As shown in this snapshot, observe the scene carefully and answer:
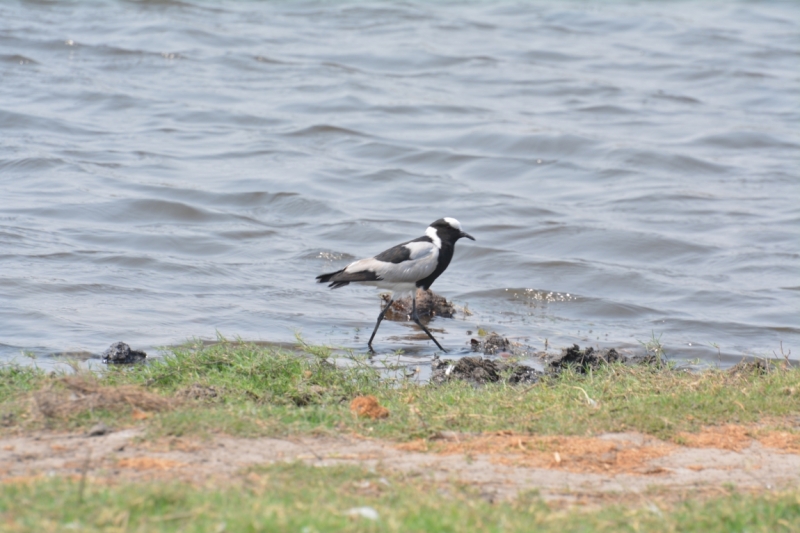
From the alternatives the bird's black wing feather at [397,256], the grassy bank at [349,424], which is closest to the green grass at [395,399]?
the grassy bank at [349,424]

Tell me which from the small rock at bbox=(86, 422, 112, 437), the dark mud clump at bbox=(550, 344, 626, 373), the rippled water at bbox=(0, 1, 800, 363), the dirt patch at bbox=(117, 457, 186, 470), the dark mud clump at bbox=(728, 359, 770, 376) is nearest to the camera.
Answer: the dirt patch at bbox=(117, 457, 186, 470)

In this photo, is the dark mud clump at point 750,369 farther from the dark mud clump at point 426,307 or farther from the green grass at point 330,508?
the dark mud clump at point 426,307

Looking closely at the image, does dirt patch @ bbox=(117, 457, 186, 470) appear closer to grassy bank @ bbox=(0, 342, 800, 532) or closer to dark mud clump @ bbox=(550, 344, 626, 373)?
grassy bank @ bbox=(0, 342, 800, 532)

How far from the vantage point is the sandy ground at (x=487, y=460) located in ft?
15.2

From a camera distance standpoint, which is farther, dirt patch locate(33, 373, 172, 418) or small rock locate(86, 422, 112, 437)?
dirt patch locate(33, 373, 172, 418)

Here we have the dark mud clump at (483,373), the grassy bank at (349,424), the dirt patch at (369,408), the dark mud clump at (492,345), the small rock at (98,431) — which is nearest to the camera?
the grassy bank at (349,424)

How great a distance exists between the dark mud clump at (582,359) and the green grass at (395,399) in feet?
0.95

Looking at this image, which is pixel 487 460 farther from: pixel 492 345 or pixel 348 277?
pixel 348 277

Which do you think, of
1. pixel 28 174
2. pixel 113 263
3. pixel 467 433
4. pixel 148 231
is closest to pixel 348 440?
pixel 467 433

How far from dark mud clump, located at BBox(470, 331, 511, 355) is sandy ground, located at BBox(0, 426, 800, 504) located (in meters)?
3.36

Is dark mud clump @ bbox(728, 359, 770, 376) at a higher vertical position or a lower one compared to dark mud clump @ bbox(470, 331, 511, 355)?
higher

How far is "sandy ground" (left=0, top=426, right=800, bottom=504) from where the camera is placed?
462 cm

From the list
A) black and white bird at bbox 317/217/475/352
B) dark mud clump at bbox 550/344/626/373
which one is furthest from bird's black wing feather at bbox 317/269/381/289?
dark mud clump at bbox 550/344/626/373

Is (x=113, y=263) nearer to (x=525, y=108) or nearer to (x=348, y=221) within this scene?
(x=348, y=221)
